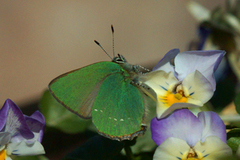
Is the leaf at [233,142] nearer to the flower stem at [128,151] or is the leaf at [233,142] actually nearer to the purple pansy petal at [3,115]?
the flower stem at [128,151]

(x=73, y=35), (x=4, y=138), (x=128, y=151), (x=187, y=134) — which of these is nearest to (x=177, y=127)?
(x=187, y=134)

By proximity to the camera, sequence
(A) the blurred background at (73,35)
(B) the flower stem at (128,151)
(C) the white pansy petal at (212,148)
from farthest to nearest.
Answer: (A) the blurred background at (73,35)
(B) the flower stem at (128,151)
(C) the white pansy petal at (212,148)

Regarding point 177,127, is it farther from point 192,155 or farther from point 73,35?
point 73,35

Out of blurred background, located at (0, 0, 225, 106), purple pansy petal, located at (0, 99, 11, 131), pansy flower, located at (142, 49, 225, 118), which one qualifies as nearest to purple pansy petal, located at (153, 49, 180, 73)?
pansy flower, located at (142, 49, 225, 118)

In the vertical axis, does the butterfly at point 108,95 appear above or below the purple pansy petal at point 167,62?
below

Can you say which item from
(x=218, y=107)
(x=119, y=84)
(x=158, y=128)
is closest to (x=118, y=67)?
(x=119, y=84)

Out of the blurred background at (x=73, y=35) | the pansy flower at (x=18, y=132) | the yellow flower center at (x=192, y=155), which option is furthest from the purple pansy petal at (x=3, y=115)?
the blurred background at (x=73, y=35)

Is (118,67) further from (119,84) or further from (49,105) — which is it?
(49,105)
